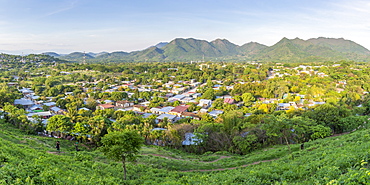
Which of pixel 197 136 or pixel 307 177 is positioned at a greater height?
pixel 307 177

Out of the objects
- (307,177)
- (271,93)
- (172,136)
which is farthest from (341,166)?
Answer: (271,93)

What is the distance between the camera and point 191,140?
59.5ft

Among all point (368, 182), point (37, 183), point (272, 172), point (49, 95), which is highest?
point (368, 182)

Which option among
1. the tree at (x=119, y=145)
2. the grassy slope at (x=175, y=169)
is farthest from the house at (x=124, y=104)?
the tree at (x=119, y=145)

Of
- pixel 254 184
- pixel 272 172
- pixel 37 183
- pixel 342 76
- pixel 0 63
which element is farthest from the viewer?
pixel 0 63

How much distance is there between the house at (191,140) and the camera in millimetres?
17550

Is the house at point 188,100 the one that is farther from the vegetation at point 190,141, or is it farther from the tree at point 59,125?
the tree at point 59,125

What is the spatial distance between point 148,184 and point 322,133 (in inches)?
568

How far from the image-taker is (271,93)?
39.7 m

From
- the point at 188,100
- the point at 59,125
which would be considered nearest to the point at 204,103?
the point at 188,100

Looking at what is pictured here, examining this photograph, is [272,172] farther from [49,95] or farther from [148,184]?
[49,95]

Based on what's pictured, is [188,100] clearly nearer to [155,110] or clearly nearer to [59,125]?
[155,110]

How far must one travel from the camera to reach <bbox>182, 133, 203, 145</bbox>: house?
1755cm

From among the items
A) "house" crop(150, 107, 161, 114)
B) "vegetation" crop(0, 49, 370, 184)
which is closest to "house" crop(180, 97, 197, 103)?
"vegetation" crop(0, 49, 370, 184)
